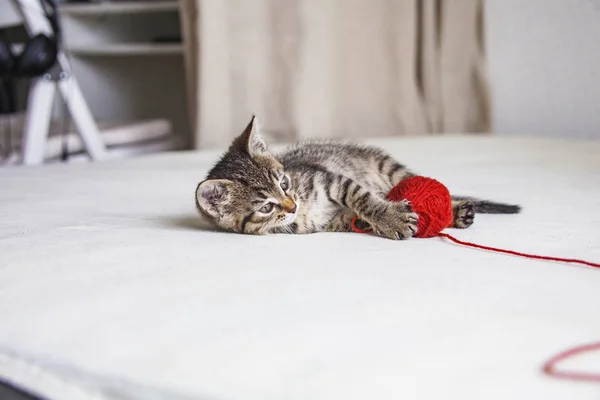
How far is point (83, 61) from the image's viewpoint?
4.23 metres

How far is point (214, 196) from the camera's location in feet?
4.14

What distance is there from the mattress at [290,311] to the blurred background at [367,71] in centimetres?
163

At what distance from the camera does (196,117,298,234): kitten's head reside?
1.26m

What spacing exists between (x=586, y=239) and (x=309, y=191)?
536 millimetres

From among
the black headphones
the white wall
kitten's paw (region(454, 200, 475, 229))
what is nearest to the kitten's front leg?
kitten's paw (region(454, 200, 475, 229))

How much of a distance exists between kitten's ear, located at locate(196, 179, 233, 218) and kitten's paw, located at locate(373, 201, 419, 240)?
0.30m

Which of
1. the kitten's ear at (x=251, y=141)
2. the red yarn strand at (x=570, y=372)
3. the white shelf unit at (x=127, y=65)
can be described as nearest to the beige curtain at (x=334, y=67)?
the white shelf unit at (x=127, y=65)

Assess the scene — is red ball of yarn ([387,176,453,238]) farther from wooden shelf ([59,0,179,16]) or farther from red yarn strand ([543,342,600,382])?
wooden shelf ([59,0,179,16])

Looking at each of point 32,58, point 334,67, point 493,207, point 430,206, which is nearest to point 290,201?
point 430,206

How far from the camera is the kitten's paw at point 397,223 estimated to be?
1.17 metres

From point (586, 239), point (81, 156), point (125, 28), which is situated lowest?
point (81, 156)

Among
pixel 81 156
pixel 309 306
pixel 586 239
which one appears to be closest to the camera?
pixel 309 306

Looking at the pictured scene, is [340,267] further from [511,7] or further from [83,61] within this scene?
[83,61]

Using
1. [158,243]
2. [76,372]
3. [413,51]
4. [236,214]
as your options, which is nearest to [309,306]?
[76,372]
